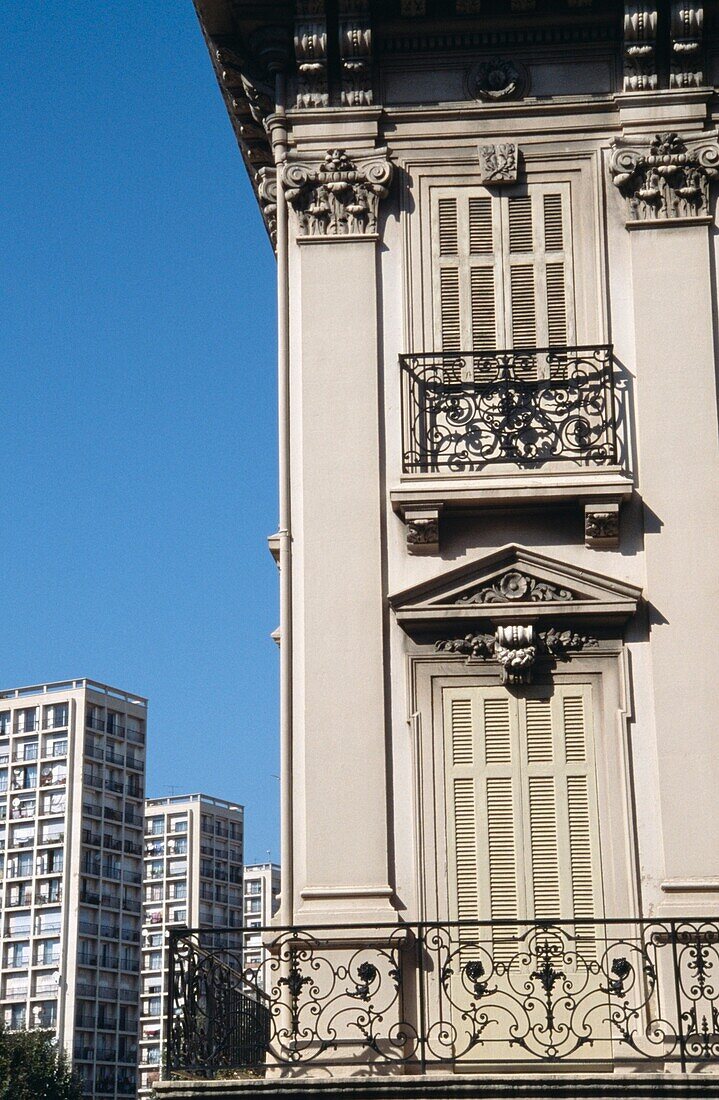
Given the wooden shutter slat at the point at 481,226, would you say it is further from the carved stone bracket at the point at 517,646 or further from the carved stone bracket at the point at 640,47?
the carved stone bracket at the point at 517,646

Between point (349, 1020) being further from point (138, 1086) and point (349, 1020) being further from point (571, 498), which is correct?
point (138, 1086)

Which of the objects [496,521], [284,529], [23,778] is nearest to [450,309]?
[496,521]

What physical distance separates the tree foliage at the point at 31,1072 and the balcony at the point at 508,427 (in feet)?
185

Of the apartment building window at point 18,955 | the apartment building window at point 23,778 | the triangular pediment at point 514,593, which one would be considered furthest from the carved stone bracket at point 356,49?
the apartment building window at point 23,778

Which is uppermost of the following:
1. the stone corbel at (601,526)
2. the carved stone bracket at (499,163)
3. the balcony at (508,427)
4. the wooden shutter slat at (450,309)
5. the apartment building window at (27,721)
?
the apartment building window at (27,721)

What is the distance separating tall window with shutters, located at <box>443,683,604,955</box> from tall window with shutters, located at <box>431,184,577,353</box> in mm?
3396

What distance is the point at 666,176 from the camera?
16.2 metres

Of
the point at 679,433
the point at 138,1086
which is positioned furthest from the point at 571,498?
the point at 138,1086

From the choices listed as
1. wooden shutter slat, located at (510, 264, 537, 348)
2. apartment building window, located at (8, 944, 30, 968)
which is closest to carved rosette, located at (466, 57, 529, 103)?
wooden shutter slat, located at (510, 264, 537, 348)

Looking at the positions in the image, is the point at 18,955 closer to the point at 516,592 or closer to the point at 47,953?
the point at 47,953

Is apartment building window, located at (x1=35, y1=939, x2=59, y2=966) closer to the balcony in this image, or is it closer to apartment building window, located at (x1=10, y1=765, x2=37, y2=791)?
apartment building window, located at (x1=10, y1=765, x2=37, y2=791)

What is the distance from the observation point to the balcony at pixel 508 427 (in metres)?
15.3

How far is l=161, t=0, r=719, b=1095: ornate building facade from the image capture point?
1410 centimetres

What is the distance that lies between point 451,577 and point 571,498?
4.08 feet
